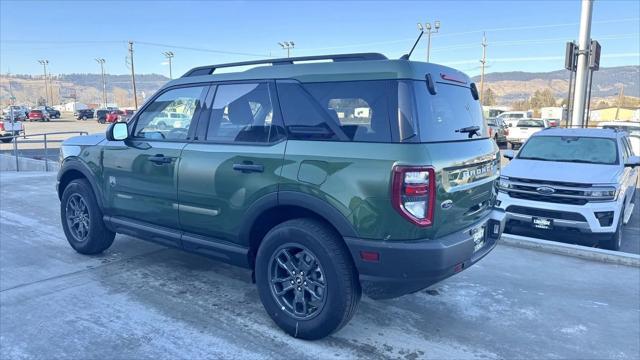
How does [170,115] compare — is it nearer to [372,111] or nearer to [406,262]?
[372,111]

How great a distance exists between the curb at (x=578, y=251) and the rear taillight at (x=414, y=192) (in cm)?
350

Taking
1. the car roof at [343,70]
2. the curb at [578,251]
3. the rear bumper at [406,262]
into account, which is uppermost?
the car roof at [343,70]

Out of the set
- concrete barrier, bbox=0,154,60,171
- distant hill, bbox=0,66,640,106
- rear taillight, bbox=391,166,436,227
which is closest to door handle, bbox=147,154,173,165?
rear taillight, bbox=391,166,436,227

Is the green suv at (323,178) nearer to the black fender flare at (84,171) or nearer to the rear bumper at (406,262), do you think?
the rear bumper at (406,262)

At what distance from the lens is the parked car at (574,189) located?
19.3ft

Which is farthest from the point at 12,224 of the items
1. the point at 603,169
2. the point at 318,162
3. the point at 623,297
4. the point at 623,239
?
the point at 623,239

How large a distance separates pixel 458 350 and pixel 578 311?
1.46m

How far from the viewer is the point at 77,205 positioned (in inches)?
206

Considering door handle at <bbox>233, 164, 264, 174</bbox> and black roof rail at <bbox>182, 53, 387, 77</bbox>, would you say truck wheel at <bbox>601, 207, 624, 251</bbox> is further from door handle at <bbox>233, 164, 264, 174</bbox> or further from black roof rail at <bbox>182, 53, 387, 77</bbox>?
door handle at <bbox>233, 164, 264, 174</bbox>

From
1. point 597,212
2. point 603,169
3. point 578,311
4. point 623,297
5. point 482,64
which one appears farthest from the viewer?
point 482,64

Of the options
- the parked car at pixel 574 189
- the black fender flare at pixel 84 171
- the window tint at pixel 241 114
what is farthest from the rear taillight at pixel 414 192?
the parked car at pixel 574 189

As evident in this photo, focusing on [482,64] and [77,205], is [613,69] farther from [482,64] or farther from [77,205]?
[77,205]

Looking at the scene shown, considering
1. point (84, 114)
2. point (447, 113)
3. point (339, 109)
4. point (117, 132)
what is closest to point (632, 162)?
point (447, 113)

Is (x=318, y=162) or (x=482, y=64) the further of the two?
(x=482, y=64)
